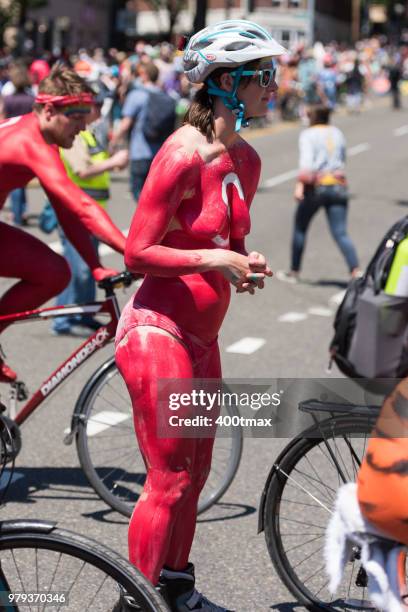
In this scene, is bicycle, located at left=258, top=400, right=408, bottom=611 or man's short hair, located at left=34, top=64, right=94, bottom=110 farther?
man's short hair, located at left=34, top=64, right=94, bottom=110

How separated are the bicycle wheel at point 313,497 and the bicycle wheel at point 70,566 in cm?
101

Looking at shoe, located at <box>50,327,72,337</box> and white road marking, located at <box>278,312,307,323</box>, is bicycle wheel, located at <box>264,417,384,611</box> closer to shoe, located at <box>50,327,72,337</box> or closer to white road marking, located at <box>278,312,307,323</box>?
shoe, located at <box>50,327,72,337</box>

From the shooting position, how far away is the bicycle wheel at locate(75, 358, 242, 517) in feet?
16.7

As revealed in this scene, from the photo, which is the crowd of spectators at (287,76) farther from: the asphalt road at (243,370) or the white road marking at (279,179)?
the asphalt road at (243,370)

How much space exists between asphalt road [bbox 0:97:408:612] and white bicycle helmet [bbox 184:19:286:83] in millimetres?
1925

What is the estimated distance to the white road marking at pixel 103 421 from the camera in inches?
205

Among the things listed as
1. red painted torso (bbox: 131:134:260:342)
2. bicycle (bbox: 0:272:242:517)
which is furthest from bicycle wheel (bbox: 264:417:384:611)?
bicycle (bbox: 0:272:242:517)

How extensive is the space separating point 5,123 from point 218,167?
2123 mm

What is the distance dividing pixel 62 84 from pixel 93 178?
3.14 metres

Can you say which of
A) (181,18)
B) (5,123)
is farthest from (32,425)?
(181,18)

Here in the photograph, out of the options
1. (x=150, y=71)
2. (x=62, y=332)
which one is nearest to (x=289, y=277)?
(x=150, y=71)

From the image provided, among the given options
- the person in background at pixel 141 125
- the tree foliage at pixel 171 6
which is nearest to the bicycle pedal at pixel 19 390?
the person in background at pixel 141 125

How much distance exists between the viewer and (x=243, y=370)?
783 cm

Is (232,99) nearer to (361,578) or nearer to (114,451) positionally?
(361,578)
